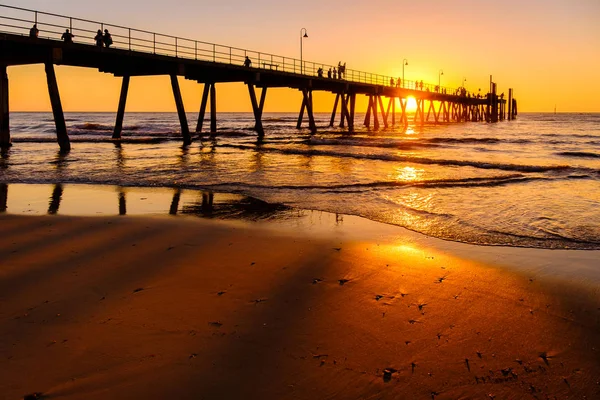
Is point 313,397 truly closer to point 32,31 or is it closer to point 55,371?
point 55,371

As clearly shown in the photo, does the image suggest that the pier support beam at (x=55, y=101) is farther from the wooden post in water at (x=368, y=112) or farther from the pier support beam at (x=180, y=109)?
the wooden post in water at (x=368, y=112)

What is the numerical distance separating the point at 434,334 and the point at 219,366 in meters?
1.62

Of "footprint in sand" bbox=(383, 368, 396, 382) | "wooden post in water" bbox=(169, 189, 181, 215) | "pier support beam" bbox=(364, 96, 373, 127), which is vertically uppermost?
"pier support beam" bbox=(364, 96, 373, 127)

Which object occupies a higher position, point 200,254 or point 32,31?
point 32,31

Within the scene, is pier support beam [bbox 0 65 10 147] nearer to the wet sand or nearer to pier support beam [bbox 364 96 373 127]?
the wet sand

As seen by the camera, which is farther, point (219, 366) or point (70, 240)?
point (70, 240)

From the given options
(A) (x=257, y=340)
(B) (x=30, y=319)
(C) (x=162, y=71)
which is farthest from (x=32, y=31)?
(A) (x=257, y=340)

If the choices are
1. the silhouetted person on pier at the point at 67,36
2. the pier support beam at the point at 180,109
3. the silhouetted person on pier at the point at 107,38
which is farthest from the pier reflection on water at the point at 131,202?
the pier support beam at the point at 180,109

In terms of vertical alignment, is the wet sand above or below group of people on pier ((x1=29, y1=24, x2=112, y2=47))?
below

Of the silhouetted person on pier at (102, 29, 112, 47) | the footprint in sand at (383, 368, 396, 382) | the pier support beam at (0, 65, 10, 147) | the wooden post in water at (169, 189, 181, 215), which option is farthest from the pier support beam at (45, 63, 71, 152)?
the footprint in sand at (383, 368, 396, 382)

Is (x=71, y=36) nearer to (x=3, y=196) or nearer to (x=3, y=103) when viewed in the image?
(x=3, y=103)

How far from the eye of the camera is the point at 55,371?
9.70 ft

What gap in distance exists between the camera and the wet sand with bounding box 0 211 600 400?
2.90 m

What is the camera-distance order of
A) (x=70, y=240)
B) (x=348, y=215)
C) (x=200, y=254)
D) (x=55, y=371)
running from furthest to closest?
(x=348, y=215) < (x=70, y=240) < (x=200, y=254) < (x=55, y=371)
